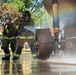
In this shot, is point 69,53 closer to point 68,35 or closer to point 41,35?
point 68,35

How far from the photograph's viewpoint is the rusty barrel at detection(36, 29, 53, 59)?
1399 centimetres

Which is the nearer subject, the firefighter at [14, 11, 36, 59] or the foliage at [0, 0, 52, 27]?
the firefighter at [14, 11, 36, 59]

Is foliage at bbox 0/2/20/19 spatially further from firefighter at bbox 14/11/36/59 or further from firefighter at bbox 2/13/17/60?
firefighter at bbox 14/11/36/59

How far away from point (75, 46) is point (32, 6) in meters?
42.4

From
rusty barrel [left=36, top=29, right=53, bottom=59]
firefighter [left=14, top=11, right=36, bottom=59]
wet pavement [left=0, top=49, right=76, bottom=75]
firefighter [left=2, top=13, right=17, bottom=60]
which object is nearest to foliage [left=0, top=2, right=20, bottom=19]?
firefighter [left=2, top=13, right=17, bottom=60]

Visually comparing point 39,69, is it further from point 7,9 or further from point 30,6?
point 30,6

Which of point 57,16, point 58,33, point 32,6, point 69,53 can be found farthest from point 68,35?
point 32,6

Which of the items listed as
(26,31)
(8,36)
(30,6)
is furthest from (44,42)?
(30,6)

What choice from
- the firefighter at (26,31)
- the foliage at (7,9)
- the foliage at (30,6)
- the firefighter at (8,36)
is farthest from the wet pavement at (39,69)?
the foliage at (30,6)

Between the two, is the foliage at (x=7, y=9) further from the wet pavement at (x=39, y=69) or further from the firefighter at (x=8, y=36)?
the wet pavement at (x=39, y=69)

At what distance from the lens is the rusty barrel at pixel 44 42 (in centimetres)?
1399

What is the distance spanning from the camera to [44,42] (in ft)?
46.1

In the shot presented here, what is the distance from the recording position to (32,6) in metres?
54.6

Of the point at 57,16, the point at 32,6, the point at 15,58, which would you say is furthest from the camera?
the point at 32,6
